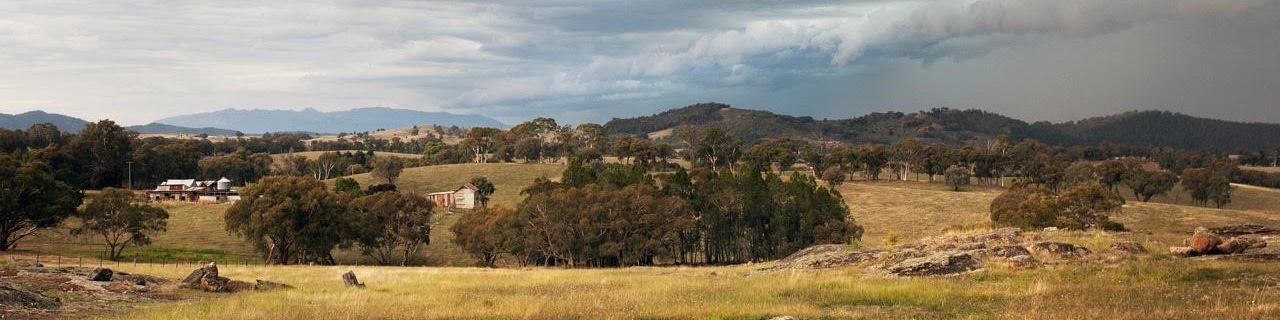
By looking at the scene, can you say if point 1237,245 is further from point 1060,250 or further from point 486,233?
point 486,233

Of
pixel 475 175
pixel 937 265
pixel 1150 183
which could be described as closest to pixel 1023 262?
pixel 937 265

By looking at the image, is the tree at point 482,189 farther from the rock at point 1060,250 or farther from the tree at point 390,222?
the rock at point 1060,250

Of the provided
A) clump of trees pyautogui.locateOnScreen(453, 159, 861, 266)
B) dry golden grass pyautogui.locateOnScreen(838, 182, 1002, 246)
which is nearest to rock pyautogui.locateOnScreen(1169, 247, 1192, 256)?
clump of trees pyautogui.locateOnScreen(453, 159, 861, 266)

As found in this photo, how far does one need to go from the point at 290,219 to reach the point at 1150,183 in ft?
424

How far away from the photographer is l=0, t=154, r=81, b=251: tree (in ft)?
243

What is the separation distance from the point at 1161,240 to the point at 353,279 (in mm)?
32100

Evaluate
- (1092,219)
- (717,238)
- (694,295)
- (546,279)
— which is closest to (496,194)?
(717,238)

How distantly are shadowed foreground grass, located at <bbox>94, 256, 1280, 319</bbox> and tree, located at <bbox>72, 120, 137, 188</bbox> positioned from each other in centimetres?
12981

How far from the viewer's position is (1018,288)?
2247cm

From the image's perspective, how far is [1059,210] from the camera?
260 ft

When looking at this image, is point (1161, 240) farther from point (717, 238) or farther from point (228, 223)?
point (228, 223)

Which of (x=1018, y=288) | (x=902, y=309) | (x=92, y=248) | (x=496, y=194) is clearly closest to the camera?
(x=902, y=309)

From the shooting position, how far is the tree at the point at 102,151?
5359 inches

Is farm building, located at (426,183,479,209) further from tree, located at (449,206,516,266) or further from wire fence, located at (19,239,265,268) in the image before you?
wire fence, located at (19,239,265,268)
